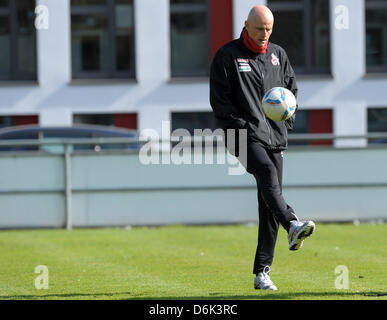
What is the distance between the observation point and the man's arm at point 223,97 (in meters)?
7.70

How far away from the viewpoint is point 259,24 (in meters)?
7.62

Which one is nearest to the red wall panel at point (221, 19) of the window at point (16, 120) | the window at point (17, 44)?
the window at point (17, 44)

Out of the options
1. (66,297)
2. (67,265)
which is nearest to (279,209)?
(66,297)

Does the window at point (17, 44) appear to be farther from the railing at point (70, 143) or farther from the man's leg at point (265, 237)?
the man's leg at point (265, 237)

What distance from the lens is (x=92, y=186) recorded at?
55.2ft

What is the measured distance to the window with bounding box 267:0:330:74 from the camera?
1084 inches

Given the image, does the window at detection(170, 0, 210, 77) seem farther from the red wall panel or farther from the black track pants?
the black track pants

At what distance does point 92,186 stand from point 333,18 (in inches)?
521

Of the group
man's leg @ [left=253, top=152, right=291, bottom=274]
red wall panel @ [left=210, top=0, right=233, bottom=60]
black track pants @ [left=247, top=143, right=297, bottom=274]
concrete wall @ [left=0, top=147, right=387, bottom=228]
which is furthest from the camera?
red wall panel @ [left=210, top=0, right=233, bottom=60]

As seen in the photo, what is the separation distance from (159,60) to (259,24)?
20.3 m

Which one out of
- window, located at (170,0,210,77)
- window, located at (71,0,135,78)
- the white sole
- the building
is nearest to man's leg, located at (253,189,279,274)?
the white sole

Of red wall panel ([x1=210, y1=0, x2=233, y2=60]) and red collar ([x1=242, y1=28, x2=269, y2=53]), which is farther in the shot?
red wall panel ([x1=210, y1=0, x2=233, y2=60])

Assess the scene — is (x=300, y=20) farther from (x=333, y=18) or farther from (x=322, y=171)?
(x=322, y=171)

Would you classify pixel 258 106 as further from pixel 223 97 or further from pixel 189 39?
pixel 189 39
